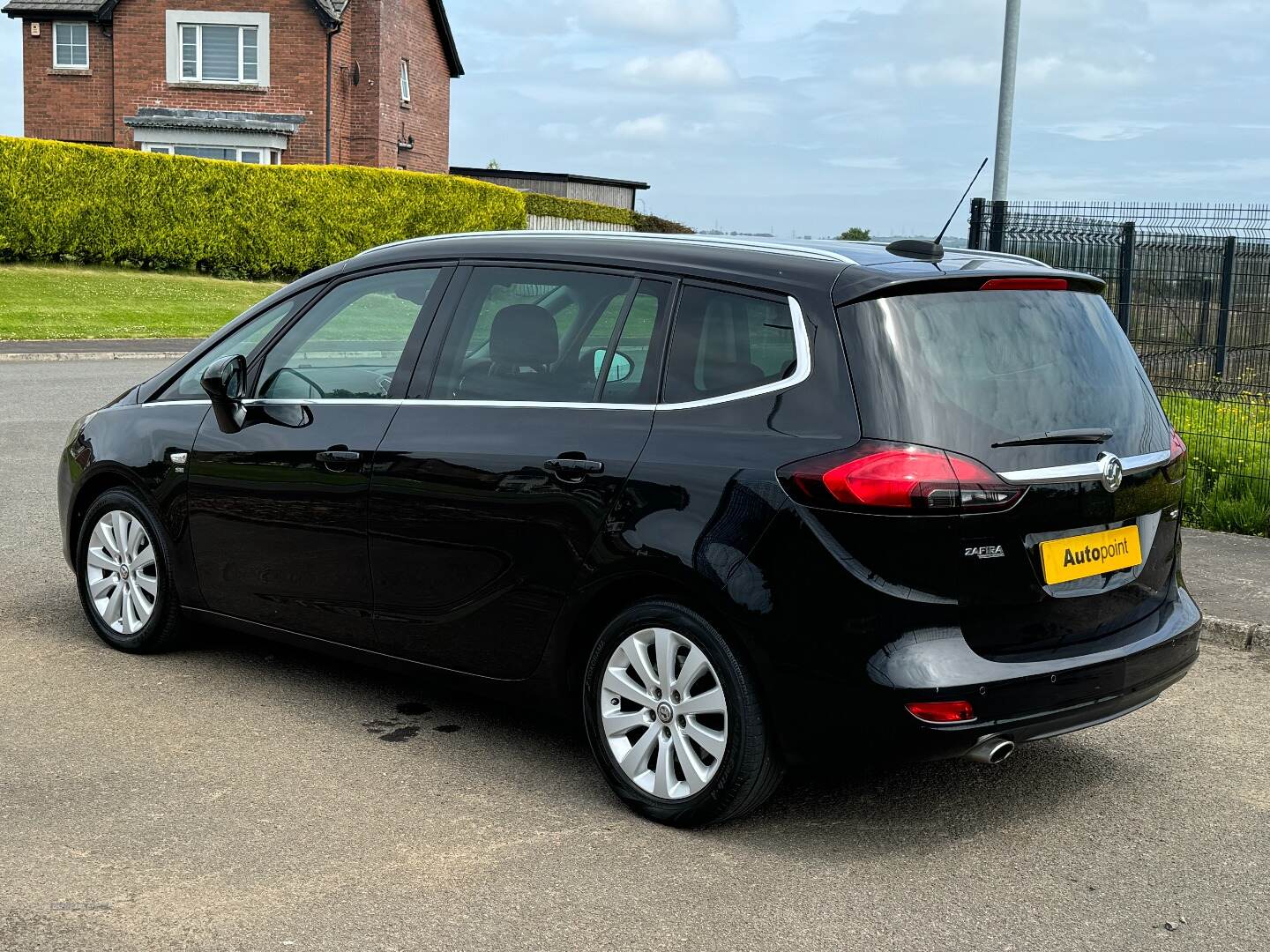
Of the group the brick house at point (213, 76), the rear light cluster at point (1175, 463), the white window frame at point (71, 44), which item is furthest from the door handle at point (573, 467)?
the white window frame at point (71, 44)

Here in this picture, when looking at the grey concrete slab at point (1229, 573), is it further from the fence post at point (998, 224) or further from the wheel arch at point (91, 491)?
the wheel arch at point (91, 491)

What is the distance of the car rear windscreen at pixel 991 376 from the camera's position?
13.4ft

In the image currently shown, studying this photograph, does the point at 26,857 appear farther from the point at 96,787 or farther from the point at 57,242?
the point at 57,242

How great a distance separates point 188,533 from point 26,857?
194 centimetres

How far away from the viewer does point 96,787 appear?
15.3 ft

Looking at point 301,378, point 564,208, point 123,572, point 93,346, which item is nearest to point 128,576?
point 123,572

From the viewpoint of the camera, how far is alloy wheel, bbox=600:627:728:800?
171 inches

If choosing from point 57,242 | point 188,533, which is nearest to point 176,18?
point 57,242

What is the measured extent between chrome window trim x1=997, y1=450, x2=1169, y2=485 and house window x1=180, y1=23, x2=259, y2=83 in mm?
41807

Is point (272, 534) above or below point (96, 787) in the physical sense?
above

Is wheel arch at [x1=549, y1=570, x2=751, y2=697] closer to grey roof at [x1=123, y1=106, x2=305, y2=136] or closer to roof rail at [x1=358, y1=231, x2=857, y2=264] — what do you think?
roof rail at [x1=358, y1=231, x2=857, y2=264]

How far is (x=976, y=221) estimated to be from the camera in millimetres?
11617

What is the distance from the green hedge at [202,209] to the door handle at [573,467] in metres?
28.9

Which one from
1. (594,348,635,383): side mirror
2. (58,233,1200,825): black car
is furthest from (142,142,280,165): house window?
(594,348,635,383): side mirror
